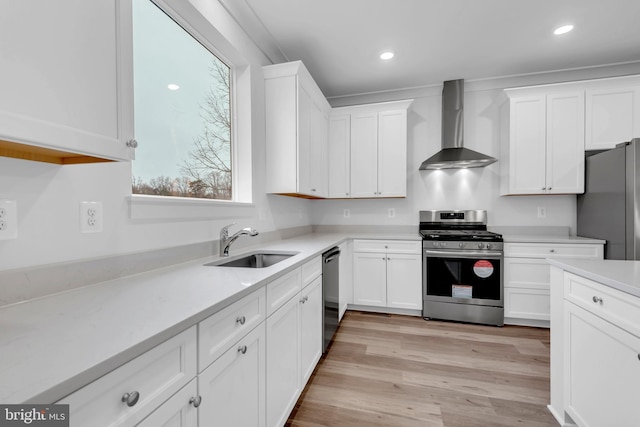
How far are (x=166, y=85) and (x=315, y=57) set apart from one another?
174 centimetres

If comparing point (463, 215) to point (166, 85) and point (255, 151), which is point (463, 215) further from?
point (166, 85)

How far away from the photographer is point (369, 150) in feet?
11.5

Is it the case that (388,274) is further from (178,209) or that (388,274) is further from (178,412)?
(178,412)

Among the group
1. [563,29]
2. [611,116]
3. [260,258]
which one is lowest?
[260,258]

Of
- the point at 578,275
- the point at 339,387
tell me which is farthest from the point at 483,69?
the point at 339,387

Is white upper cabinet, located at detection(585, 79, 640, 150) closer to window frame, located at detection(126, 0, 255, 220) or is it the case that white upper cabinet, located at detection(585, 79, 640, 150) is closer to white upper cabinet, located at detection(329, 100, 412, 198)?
white upper cabinet, located at detection(329, 100, 412, 198)

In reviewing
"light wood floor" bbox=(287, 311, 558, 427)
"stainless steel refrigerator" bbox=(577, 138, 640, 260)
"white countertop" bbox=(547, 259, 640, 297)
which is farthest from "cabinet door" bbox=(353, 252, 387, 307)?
"stainless steel refrigerator" bbox=(577, 138, 640, 260)

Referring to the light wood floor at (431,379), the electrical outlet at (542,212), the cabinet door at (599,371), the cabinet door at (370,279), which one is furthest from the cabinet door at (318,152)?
the electrical outlet at (542,212)

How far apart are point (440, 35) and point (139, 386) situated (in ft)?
10.4

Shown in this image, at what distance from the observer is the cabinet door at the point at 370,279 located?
3207 mm

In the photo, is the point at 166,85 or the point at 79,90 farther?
the point at 166,85

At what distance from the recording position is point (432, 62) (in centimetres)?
302

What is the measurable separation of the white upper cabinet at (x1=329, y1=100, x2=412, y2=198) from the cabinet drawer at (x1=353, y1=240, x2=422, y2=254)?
0.62 meters

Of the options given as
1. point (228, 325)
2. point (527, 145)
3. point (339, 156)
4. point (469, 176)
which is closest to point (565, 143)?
point (527, 145)
